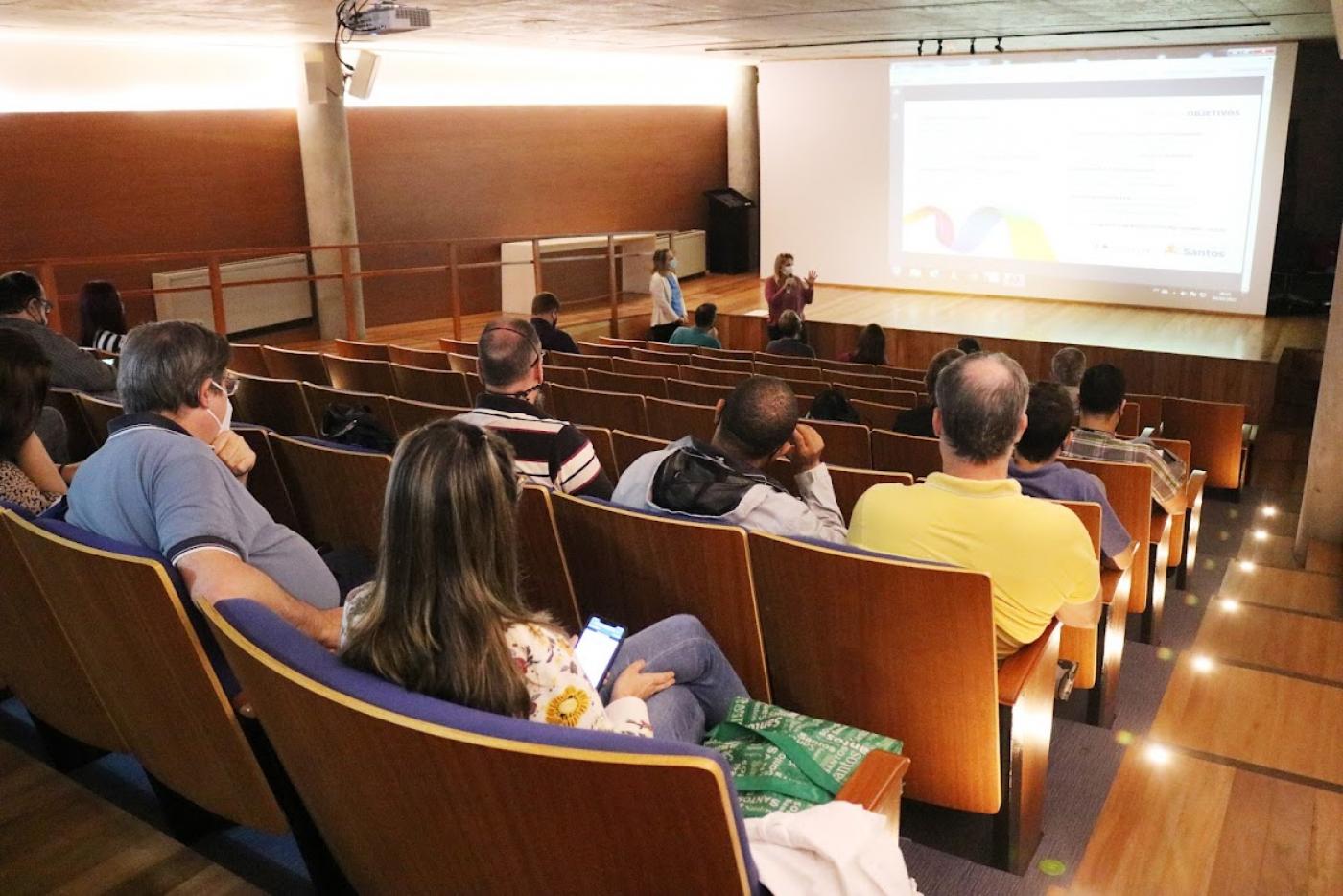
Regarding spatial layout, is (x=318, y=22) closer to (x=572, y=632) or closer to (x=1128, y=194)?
(x=572, y=632)

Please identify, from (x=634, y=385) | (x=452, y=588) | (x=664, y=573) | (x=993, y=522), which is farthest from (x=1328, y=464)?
(x=452, y=588)

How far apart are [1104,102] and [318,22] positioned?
7.12 metres

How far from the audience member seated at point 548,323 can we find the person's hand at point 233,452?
13.8ft

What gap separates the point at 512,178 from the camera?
11930 millimetres

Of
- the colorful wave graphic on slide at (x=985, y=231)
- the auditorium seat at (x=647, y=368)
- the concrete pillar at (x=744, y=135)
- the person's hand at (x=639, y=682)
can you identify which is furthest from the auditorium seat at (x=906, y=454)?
the concrete pillar at (x=744, y=135)

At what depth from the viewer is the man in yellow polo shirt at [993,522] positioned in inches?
91.0

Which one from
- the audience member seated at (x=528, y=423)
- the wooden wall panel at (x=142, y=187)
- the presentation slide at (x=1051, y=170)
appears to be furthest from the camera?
the presentation slide at (x=1051, y=170)

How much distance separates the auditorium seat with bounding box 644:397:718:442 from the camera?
14.0 feet

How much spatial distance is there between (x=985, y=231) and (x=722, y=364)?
551 cm

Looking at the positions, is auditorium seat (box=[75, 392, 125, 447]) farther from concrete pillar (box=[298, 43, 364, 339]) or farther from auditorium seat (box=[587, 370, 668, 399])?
concrete pillar (box=[298, 43, 364, 339])

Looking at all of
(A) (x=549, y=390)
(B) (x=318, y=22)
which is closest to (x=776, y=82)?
(B) (x=318, y=22)

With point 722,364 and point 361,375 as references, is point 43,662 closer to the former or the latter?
point 361,375

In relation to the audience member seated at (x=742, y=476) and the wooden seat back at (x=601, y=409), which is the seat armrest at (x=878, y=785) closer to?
the audience member seated at (x=742, y=476)

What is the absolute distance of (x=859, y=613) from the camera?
2119mm
